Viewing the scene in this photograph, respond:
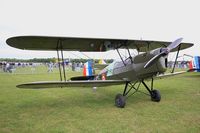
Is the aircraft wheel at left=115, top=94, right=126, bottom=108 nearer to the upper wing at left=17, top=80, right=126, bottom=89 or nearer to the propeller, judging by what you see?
the upper wing at left=17, top=80, right=126, bottom=89

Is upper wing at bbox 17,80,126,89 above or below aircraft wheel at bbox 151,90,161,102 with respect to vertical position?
above

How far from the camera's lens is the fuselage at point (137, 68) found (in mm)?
5523

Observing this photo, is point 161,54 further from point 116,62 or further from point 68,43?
point 68,43

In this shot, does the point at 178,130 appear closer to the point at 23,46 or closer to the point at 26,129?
the point at 26,129

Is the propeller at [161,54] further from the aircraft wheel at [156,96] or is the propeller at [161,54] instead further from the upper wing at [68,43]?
the aircraft wheel at [156,96]

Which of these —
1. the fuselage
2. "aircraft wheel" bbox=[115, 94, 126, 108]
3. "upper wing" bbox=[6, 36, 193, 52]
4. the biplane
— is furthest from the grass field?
"upper wing" bbox=[6, 36, 193, 52]

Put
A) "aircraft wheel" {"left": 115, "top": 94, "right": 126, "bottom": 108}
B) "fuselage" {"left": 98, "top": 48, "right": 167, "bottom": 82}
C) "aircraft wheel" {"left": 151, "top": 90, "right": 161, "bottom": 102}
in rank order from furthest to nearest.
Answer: "aircraft wheel" {"left": 151, "top": 90, "right": 161, "bottom": 102} → "aircraft wheel" {"left": 115, "top": 94, "right": 126, "bottom": 108} → "fuselage" {"left": 98, "top": 48, "right": 167, "bottom": 82}

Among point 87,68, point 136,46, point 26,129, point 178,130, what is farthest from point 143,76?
point 87,68

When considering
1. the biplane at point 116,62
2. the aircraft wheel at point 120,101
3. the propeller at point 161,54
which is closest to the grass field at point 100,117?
the aircraft wheel at point 120,101

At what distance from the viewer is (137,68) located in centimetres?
596

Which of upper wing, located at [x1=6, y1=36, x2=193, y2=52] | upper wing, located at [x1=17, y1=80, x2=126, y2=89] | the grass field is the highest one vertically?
upper wing, located at [x1=6, y1=36, x2=193, y2=52]

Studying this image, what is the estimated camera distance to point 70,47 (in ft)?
22.9

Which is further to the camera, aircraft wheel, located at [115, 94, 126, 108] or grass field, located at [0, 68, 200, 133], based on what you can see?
aircraft wheel, located at [115, 94, 126, 108]

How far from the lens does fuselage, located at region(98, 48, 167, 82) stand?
552cm
